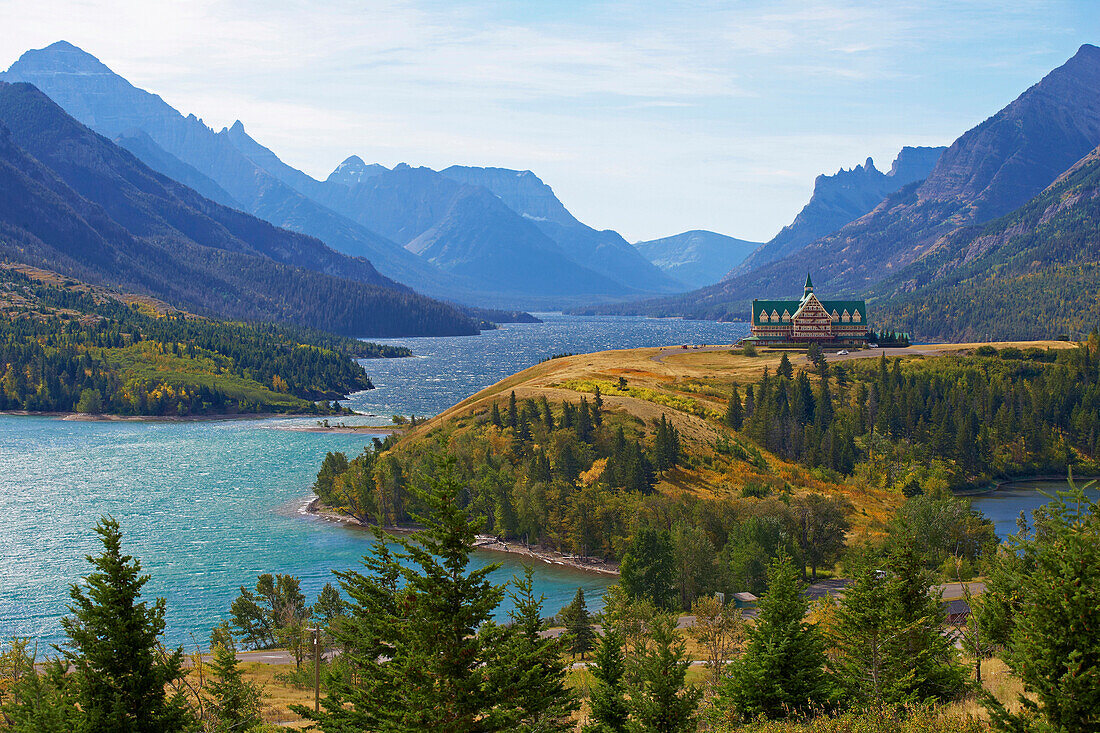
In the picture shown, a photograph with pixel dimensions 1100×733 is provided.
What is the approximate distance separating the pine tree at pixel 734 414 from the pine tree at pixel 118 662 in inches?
4871

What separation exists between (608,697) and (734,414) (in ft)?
379

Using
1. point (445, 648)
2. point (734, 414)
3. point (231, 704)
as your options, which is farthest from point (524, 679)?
point (734, 414)

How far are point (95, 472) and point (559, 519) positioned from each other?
349ft

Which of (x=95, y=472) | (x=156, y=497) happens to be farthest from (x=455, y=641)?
(x=95, y=472)

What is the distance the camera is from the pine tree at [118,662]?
33.4 m

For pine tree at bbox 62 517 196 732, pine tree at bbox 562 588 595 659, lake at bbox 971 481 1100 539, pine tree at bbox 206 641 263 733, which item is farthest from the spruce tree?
lake at bbox 971 481 1100 539

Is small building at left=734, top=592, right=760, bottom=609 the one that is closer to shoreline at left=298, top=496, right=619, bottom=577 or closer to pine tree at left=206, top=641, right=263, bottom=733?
shoreline at left=298, top=496, right=619, bottom=577

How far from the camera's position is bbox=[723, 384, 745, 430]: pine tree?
149625 mm

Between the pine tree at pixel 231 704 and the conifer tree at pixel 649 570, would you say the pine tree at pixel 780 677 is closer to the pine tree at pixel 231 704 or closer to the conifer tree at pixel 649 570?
the pine tree at pixel 231 704

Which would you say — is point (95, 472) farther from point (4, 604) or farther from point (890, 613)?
point (890, 613)

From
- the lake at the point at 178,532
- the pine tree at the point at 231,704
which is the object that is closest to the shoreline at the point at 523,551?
the lake at the point at 178,532

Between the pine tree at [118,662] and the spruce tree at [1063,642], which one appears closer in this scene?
the spruce tree at [1063,642]

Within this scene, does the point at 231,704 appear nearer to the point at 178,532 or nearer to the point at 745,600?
the point at 745,600

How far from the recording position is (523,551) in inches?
4651
